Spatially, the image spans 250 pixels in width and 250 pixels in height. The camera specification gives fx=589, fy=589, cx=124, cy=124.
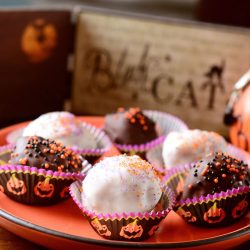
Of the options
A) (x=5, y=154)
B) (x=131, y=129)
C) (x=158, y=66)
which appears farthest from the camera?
(x=158, y=66)

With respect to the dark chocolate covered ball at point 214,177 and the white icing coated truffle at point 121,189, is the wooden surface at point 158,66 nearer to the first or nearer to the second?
the dark chocolate covered ball at point 214,177

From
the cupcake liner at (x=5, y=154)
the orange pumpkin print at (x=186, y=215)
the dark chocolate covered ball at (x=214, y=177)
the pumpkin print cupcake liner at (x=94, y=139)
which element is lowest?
the pumpkin print cupcake liner at (x=94, y=139)

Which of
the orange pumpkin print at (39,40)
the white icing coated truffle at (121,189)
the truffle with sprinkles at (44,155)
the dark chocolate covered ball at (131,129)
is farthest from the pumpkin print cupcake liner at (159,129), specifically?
the orange pumpkin print at (39,40)

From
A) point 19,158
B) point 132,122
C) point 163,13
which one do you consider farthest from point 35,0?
point 19,158

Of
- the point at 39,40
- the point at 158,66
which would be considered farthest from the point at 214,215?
the point at 39,40

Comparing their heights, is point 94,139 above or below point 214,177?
below

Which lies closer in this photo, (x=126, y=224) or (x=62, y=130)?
(x=126, y=224)

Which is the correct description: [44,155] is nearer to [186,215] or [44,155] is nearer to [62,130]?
[62,130]
